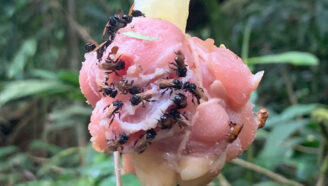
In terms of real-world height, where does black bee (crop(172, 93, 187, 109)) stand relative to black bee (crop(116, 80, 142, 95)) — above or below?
below

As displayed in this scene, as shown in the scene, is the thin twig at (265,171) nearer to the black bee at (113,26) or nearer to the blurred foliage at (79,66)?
the blurred foliage at (79,66)

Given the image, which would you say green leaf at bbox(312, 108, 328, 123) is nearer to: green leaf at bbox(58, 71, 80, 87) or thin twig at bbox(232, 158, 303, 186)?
thin twig at bbox(232, 158, 303, 186)

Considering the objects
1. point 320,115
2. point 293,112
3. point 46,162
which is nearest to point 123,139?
point 320,115

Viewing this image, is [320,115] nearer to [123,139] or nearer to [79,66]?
[123,139]

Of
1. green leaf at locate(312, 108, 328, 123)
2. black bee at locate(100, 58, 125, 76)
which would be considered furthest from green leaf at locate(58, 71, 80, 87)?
black bee at locate(100, 58, 125, 76)

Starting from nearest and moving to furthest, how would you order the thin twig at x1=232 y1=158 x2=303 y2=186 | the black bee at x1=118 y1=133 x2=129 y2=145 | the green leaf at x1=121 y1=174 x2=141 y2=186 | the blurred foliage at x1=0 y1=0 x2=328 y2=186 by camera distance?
the black bee at x1=118 y1=133 x2=129 y2=145 < the green leaf at x1=121 y1=174 x2=141 y2=186 < the thin twig at x1=232 y1=158 x2=303 y2=186 < the blurred foliage at x1=0 y1=0 x2=328 y2=186

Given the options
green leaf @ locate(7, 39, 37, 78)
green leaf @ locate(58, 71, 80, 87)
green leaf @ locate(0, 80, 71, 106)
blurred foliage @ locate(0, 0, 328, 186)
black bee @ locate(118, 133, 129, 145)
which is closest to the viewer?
black bee @ locate(118, 133, 129, 145)

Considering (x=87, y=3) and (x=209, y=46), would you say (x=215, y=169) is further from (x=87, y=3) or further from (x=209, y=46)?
(x=87, y=3)

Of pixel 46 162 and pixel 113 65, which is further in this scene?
pixel 46 162
